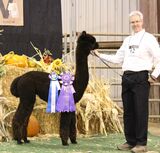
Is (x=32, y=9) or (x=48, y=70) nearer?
(x=48, y=70)

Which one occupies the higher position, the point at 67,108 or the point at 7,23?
the point at 7,23

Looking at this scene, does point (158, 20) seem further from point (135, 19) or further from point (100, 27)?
point (135, 19)

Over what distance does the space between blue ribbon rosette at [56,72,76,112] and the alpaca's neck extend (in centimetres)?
7

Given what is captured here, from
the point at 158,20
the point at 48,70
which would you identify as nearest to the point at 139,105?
the point at 48,70

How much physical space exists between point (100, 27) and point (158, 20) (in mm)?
1730

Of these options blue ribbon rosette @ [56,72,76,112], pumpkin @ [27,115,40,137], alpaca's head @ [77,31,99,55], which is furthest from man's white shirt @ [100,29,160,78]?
pumpkin @ [27,115,40,137]

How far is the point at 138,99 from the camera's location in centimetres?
627

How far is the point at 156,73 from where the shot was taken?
610 cm

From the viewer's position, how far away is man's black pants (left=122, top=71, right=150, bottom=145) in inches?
246

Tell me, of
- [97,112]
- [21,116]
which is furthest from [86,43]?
[97,112]

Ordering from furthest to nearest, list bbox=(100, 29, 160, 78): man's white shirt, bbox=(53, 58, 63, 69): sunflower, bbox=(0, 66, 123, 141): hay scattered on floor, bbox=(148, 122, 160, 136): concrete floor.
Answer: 1. bbox=(148, 122, 160, 136): concrete floor
2. bbox=(53, 58, 63, 69): sunflower
3. bbox=(0, 66, 123, 141): hay scattered on floor
4. bbox=(100, 29, 160, 78): man's white shirt

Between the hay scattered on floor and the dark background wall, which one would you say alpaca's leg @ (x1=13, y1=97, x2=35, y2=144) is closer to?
the hay scattered on floor

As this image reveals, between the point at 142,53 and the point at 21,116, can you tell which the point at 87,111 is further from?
the point at 142,53

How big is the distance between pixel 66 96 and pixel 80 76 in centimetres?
31
